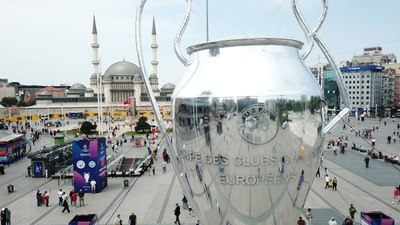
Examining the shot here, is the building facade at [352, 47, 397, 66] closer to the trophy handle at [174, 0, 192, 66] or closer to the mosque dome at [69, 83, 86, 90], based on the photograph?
the mosque dome at [69, 83, 86, 90]

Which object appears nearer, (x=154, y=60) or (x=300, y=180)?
(x=300, y=180)

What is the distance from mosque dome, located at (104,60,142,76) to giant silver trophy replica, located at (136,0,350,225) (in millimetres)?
94900

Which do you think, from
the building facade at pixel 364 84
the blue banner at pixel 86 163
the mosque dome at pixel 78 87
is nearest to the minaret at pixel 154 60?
the mosque dome at pixel 78 87

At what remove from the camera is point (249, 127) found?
5312mm

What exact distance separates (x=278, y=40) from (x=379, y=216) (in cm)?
705

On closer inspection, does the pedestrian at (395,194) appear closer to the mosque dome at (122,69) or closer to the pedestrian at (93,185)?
the pedestrian at (93,185)

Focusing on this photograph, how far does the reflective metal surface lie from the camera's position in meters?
5.34

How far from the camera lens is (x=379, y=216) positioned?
33.3 feet

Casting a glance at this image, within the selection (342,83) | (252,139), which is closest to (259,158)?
(252,139)

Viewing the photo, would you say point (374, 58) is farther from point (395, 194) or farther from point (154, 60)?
point (395, 194)

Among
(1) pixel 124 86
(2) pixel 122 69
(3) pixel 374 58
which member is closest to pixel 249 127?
(1) pixel 124 86

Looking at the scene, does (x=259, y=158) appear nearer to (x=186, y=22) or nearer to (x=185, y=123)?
(x=185, y=123)

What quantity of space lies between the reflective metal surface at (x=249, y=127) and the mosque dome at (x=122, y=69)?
95.2m

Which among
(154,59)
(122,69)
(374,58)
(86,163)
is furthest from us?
(374,58)
